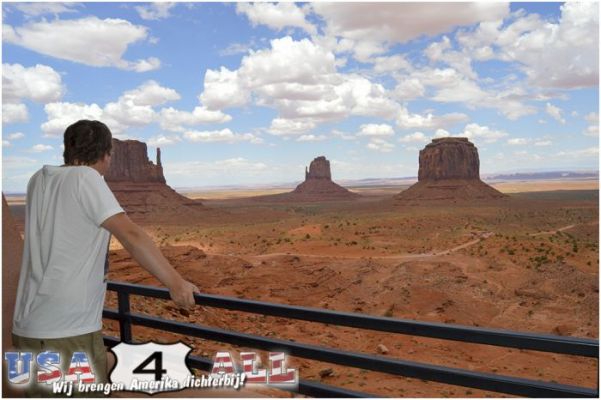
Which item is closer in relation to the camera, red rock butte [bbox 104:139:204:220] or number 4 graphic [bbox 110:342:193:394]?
number 4 graphic [bbox 110:342:193:394]

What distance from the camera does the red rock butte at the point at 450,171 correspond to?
294ft

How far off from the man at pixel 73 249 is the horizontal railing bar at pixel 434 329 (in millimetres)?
771

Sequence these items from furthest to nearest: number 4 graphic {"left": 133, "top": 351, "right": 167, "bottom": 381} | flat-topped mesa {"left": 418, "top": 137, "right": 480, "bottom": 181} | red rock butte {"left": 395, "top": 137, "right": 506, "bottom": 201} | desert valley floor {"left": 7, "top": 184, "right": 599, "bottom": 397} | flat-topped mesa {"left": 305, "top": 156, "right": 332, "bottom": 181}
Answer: flat-topped mesa {"left": 305, "top": 156, "right": 332, "bottom": 181}
flat-topped mesa {"left": 418, "top": 137, "right": 480, "bottom": 181}
red rock butte {"left": 395, "top": 137, "right": 506, "bottom": 201}
desert valley floor {"left": 7, "top": 184, "right": 599, "bottom": 397}
number 4 graphic {"left": 133, "top": 351, "right": 167, "bottom": 381}

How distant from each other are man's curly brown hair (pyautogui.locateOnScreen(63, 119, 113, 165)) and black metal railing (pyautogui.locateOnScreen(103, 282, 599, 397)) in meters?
1.03

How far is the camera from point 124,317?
3541 mm

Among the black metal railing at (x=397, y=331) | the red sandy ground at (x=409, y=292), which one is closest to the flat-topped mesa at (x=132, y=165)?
the red sandy ground at (x=409, y=292)

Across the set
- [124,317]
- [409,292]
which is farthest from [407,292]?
[124,317]

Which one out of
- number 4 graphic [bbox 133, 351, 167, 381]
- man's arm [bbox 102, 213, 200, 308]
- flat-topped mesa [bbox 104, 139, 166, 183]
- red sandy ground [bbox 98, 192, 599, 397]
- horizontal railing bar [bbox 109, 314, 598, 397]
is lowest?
red sandy ground [bbox 98, 192, 599, 397]

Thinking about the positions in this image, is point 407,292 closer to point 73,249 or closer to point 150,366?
point 150,366

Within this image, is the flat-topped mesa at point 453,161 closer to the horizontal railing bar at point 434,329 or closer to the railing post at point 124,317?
the railing post at point 124,317

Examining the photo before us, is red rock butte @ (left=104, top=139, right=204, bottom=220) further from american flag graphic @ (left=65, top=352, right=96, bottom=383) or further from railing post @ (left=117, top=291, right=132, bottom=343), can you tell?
american flag graphic @ (left=65, top=352, right=96, bottom=383)

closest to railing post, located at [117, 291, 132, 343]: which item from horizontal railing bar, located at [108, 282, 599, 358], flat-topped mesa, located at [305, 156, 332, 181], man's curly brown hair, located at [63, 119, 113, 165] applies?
horizontal railing bar, located at [108, 282, 599, 358]

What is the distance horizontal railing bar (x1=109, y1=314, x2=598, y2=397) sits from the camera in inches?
90.6

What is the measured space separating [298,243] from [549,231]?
23465mm
